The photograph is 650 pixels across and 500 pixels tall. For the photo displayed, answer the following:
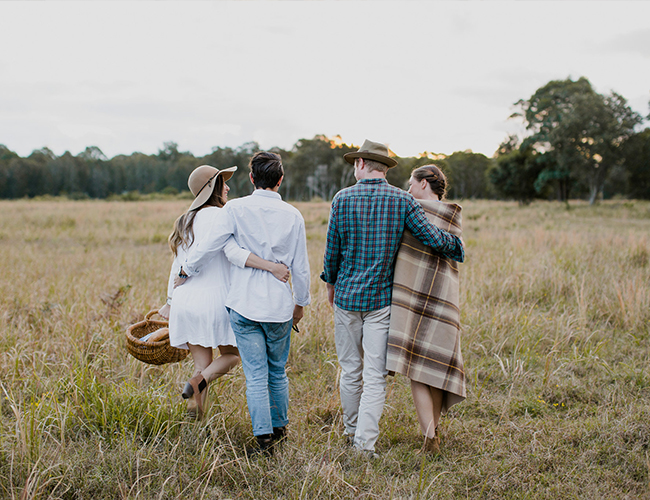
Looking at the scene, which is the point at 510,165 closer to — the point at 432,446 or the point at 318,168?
the point at 318,168

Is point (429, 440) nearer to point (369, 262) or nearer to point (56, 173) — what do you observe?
point (369, 262)

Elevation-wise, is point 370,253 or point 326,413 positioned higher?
point 370,253

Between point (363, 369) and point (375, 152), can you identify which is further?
point (363, 369)

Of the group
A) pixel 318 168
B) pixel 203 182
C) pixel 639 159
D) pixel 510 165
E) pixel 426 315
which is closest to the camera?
pixel 426 315

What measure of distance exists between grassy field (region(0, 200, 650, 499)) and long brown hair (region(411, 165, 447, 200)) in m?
1.72

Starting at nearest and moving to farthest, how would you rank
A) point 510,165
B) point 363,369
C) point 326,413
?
point 363,369
point 326,413
point 510,165

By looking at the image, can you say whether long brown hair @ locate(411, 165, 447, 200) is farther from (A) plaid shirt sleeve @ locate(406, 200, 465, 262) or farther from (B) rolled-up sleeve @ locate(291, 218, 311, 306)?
(B) rolled-up sleeve @ locate(291, 218, 311, 306)

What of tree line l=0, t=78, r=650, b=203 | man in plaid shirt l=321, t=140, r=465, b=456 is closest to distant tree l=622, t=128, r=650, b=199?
tree line l=0, t=78, r=650, b=203

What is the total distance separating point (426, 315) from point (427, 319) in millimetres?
27

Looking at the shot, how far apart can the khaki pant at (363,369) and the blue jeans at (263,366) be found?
1.29 feet

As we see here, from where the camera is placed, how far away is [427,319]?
2.85 m

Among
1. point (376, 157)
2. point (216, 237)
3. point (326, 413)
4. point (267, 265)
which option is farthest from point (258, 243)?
point (326, 413)

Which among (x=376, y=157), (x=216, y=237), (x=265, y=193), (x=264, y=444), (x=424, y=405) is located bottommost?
(x=264, y=444)

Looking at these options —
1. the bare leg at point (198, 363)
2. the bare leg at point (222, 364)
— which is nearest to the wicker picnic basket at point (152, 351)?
the bare leg at point (198, 363)
